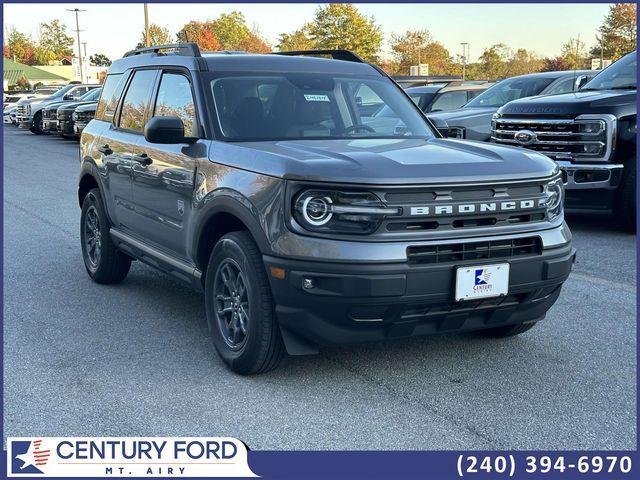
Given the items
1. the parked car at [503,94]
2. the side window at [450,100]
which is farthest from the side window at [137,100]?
the side window at [450,100]

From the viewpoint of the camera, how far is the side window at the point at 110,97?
6.74 meters

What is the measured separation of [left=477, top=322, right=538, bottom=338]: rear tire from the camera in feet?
16.8

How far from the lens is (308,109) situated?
17.8 ft

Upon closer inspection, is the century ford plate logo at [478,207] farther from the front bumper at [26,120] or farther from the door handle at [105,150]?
the front bumper at [26,120]

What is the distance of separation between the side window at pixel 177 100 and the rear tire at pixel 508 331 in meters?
2.26

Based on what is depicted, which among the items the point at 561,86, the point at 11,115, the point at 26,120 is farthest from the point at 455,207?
the point at 11,115

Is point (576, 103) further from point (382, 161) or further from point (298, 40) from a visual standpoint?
point (298, 40)

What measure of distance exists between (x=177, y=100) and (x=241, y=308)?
1.72 meters

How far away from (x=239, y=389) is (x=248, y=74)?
212 cm

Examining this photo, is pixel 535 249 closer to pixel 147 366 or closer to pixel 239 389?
pixel 239 389

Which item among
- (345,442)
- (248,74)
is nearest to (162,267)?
(248,74)

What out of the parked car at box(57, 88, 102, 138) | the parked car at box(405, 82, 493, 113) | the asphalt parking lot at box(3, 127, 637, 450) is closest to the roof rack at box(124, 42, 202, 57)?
the asphalt parking lot at box(3, 127, 637, 450)

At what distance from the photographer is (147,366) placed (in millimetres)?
4863

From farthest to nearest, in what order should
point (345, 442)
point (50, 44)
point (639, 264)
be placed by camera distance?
Result: 1. point (50, 44)
2. point (639, 264)
3. point (345, 442)
